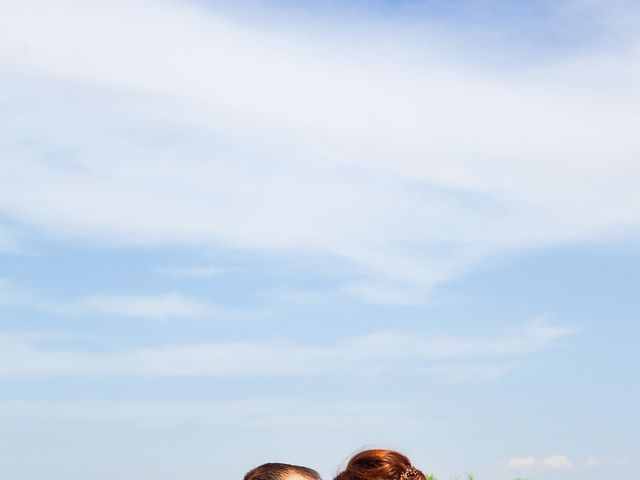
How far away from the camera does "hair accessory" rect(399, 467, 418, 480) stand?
482 cm

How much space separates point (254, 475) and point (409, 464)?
139 centimetres

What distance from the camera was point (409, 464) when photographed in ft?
16.3

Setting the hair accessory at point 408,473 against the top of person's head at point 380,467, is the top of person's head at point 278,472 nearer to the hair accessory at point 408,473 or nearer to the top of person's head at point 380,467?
the top of person's head at point 380,467

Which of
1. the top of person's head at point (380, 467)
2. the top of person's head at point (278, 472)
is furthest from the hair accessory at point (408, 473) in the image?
the top of person's head at point (278, 472)

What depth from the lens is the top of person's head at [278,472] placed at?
5676 millimetres

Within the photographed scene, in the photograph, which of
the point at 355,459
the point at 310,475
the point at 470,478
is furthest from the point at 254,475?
the point at 470,478

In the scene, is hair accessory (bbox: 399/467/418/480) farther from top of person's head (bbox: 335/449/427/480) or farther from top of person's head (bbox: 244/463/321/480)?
top of person's head (bbox: 244/463/321/480)

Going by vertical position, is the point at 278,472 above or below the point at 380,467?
above

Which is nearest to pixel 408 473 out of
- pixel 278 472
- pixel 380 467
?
pixel 380 467

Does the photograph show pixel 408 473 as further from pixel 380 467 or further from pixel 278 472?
pixel 278 472

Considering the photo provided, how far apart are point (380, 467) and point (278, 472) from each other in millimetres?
1121

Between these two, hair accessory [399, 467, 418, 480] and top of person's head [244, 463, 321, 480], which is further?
top of person's head [244, 463, 321, 480]

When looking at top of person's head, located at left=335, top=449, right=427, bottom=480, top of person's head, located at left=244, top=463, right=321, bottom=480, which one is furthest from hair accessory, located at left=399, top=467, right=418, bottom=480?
top of person's head, located at left=244, top=463, right=321, bottom=480

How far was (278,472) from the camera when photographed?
5695 millimetres
